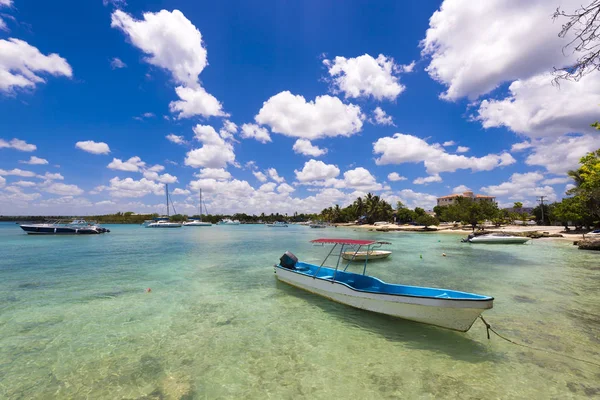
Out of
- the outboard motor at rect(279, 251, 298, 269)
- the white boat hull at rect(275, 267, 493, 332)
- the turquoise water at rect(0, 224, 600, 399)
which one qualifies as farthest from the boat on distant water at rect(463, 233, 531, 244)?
the white boat hull at rect(275, 267, 493, 332)

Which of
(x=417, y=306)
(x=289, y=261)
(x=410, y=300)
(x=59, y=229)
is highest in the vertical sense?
(x=59, y=229)

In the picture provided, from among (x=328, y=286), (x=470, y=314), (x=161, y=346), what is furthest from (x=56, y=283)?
(x=470, y=314)

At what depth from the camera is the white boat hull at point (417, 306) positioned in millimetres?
8586

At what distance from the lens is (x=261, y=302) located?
14.0 m

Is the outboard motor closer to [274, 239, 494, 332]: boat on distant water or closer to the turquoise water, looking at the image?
the turquoise water

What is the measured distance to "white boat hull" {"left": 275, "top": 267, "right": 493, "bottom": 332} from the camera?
8586mm

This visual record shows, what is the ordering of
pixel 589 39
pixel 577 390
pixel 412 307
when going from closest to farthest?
1. pixel 589 39
2. pixel 577 390
3. pixel 412 307

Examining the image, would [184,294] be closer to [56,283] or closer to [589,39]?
[56,283]

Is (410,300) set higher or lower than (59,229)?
lower

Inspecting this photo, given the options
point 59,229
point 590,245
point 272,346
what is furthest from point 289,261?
point 59,229

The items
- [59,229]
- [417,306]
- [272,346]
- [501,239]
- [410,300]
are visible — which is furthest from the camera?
[59,229]

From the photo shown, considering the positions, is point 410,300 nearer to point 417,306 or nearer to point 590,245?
point 417,306

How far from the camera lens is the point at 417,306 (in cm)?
945

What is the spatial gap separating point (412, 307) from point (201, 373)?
7.35 m
